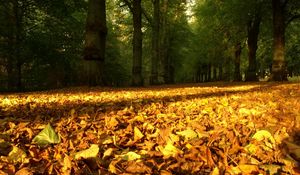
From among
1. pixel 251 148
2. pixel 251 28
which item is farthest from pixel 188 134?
pixel 251 28

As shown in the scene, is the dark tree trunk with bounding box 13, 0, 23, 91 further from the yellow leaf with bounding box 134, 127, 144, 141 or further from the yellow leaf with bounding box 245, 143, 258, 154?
the yellow leaf with bounding box 245, 143, 258, 154

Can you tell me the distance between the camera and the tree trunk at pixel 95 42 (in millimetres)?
11099

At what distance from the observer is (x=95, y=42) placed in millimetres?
11164

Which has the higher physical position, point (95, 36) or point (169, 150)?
point (95, 36)

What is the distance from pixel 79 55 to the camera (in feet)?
76.0

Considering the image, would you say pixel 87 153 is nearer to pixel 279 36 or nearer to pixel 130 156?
pixel 130 156

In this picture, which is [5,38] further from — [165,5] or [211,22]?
[211,22]

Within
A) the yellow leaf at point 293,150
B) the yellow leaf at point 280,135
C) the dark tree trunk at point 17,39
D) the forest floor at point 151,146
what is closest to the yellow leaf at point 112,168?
the forest floor at point 151,146

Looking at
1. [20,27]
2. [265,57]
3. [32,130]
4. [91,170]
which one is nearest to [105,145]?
[91,170]

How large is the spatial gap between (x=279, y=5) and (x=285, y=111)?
1814 centimetres

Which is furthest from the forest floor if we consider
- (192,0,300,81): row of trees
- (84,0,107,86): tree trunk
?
(192,0,300,81): row of trees

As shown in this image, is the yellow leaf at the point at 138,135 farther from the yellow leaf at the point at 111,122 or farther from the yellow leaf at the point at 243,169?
the yellow leaf at the point at 243,169

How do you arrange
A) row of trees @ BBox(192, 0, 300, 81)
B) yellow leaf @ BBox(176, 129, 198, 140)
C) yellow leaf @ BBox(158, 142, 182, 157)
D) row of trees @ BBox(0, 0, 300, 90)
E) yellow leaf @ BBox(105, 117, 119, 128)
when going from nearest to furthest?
yellow leaf @ BBox(158, 142, 182, 157)
yellow leaf @ BBox(176, 129, 198, 140)
yellow leaf @ BBox(105, 117, 119, 128)
row of trees @ BBox(0, 0, 300, 90)
row of trees @ BBox(192, 0, 300, 81)

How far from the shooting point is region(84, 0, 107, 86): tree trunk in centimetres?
1110
